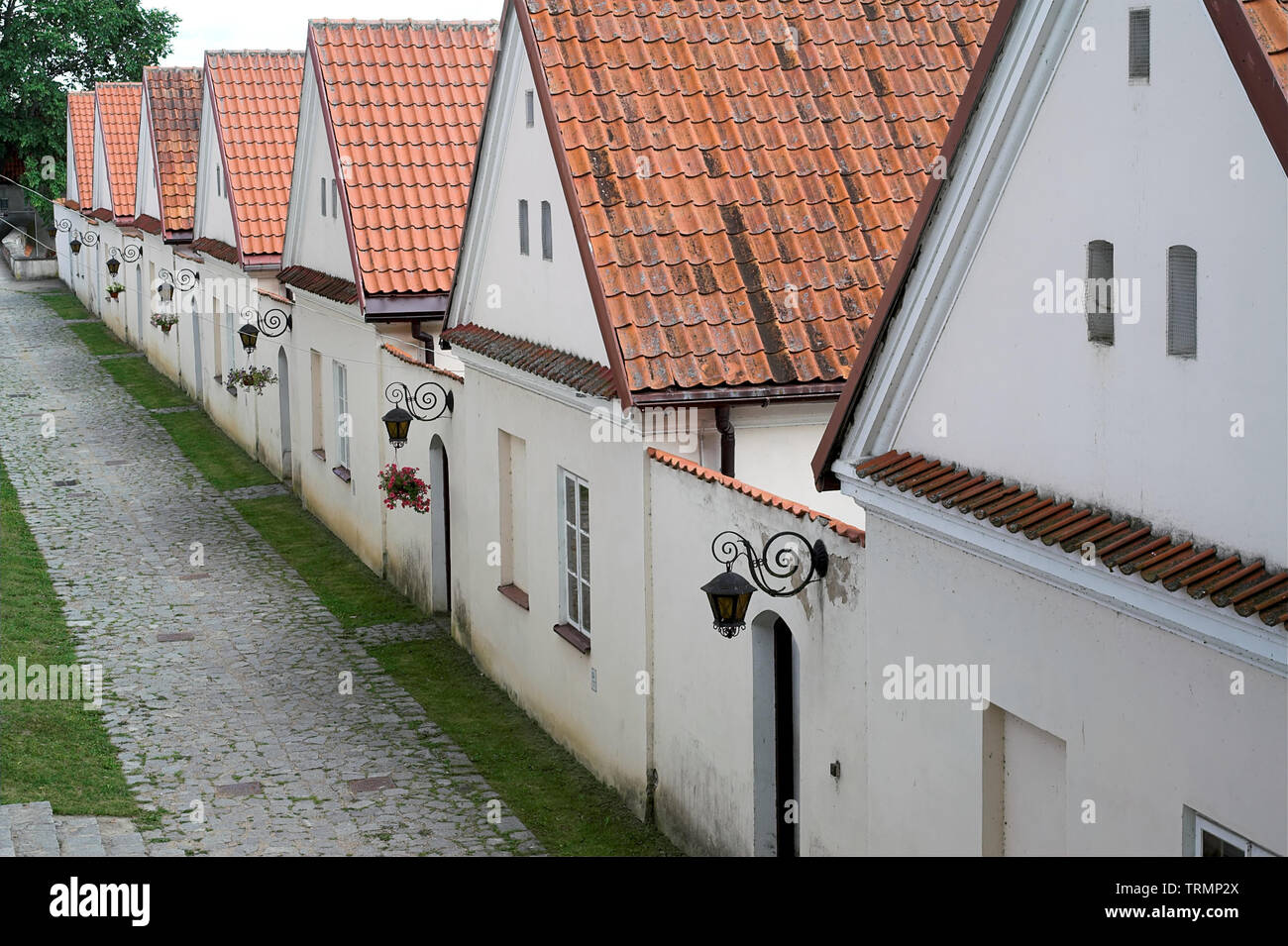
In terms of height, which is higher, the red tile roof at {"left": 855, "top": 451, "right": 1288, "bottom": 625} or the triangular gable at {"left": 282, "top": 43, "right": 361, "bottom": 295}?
the triangular gable at {"left": 282, "top": 43, "right": 361, "bottom": 295}

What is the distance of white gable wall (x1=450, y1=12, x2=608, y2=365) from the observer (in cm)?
1291

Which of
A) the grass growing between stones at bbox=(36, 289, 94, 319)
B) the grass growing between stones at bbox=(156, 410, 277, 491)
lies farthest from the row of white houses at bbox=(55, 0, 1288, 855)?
the grass growing between stones at bbox=(36, 289, 94, 319)

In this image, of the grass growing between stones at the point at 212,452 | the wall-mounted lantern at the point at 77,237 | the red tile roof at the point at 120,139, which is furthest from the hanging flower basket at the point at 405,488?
the wall-mounted lantern at the point at 77,237

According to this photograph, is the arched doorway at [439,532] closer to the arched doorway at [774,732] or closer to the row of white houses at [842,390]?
the row of white houses at [842,390]

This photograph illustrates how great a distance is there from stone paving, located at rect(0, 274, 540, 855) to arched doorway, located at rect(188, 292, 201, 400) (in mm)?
5829

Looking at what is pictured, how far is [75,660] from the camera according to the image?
16016 mm

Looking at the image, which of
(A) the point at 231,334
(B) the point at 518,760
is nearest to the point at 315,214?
(A) the point at 231,334

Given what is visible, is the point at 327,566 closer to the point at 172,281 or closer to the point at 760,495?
the point at 760,495

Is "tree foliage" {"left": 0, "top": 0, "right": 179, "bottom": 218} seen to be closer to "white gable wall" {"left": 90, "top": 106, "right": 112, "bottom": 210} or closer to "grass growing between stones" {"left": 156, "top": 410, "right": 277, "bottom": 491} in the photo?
"white gable wall" {"left": 90, "top": 106, "right": 112, "bottom": 210}

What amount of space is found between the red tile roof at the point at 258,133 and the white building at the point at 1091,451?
1708 cm

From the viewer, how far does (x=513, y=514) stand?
1521 cm

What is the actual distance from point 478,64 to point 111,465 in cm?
1009

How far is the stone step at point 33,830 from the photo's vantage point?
433 inches

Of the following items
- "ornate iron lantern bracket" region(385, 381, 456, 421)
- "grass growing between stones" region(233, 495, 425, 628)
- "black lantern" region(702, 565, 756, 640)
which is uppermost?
"ornate iron lantern bracket" region(385, 381, 456, 421)
